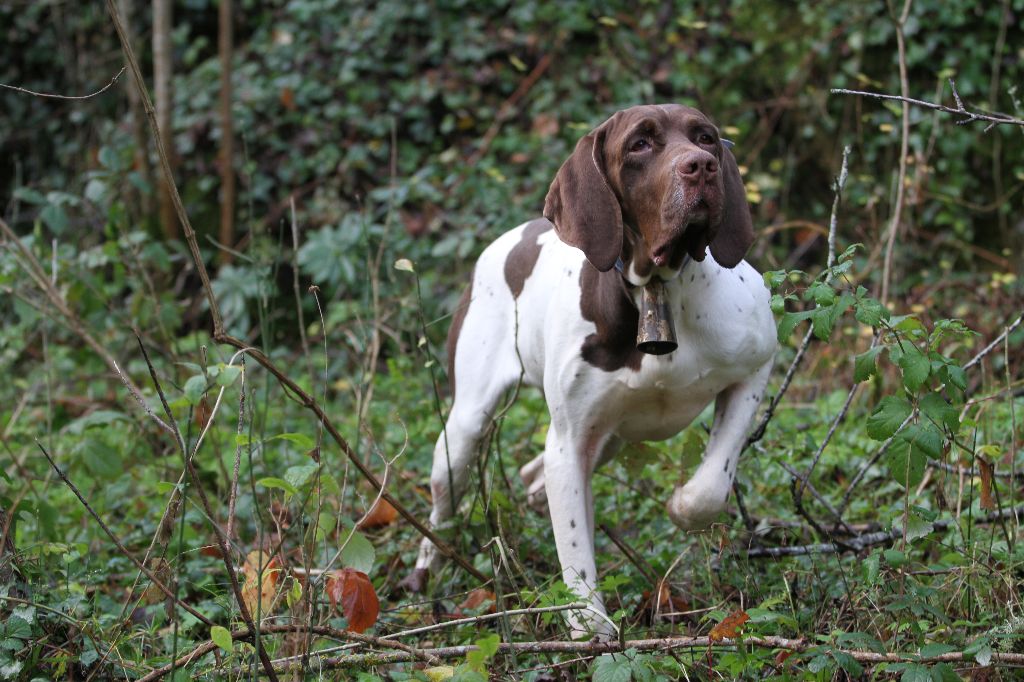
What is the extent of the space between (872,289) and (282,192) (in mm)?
4667

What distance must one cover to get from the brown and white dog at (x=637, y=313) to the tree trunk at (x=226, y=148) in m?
5.13

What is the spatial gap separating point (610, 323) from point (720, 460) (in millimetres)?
486

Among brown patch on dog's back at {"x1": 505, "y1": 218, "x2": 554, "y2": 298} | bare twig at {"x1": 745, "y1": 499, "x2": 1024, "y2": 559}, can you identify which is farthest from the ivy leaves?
brown patch on dog's back at {"x1": 505, "y1": 218, "x2": 554, "y2": 298}

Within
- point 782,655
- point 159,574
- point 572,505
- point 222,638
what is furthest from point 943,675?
point 159,574

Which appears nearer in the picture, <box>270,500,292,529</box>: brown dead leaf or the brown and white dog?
<box>270,500,292,529</box>: brown dead leaf

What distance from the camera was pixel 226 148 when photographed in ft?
27.9

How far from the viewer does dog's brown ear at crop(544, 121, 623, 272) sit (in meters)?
2.93

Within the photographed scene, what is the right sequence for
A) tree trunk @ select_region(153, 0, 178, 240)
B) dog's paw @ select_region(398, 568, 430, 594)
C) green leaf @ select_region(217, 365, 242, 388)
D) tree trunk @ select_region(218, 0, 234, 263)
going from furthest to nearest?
tree trunk @ select_region(218, 0, 234, 263) → tree trunk @ select_region(153, 0, 178, 240) → dog's paw @ select_region(398, 568, 430, 594) → green leaf @ select_region(217, 365, 242, 388)

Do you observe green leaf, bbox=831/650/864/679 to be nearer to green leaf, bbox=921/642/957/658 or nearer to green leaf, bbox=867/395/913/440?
green leaf, bbox=921/642/957/658

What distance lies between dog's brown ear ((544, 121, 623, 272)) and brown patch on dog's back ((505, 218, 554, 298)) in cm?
76

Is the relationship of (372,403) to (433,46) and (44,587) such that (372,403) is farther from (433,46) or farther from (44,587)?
(433,46)

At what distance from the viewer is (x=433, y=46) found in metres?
8.94

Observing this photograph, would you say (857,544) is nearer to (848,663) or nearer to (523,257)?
(848,663)

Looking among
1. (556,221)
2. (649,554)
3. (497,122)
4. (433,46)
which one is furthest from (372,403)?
(433,46)
